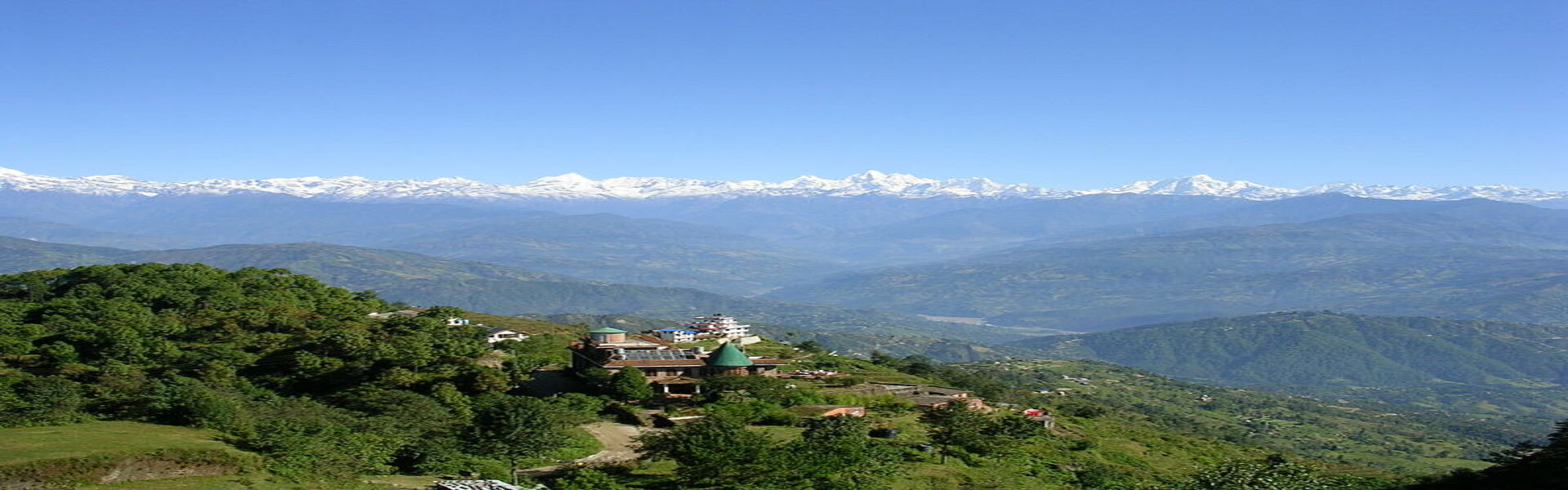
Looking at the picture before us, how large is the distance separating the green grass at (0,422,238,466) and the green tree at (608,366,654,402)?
17.0 metres

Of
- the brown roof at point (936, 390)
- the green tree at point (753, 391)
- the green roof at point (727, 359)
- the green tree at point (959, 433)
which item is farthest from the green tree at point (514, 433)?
the brown roof at point (936, 390)

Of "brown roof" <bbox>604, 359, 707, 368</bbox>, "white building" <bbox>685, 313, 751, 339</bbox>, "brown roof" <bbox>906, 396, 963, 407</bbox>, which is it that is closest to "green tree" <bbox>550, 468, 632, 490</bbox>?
"brown roof" <bbox>604, 359, 707, 368</bbox>

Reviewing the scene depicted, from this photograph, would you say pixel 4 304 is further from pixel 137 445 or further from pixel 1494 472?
pixel 1494 472

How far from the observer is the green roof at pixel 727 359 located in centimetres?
5116

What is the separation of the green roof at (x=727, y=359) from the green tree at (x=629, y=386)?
4391 millimetres

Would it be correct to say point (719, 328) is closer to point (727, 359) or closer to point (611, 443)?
point (727, 359)

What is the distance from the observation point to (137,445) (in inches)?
1142

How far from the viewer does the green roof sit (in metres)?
51.2

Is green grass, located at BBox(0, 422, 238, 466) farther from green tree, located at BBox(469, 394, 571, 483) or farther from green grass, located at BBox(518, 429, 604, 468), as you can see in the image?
green grass, located at BBox(518, 429, 604, 468)

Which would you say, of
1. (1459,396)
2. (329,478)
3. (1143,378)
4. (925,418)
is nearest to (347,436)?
(329,478)

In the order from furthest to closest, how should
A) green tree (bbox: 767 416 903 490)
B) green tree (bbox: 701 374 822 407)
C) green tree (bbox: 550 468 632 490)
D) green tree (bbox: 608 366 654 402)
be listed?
green tree (bbox: 608 366 654 402) < green tree (bbox: 701 374 822 407) < green tree (bbox: 767 416 903 490) < green tree (bbox: 550 468 632 490)

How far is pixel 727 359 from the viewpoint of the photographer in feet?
169

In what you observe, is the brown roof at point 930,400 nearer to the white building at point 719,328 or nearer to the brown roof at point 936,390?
the brown roof at point 936,390

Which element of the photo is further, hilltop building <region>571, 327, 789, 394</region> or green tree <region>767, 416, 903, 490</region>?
hilltop building <region>571, 327, 789, 394</region>
